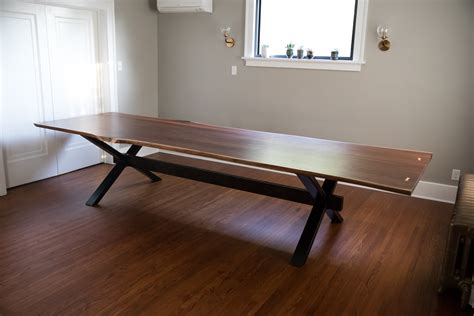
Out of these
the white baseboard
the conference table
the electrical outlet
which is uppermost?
the conference table

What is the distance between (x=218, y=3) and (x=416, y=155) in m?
2.93

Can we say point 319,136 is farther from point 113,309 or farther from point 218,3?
point 113,309

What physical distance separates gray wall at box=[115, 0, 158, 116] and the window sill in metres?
1.25

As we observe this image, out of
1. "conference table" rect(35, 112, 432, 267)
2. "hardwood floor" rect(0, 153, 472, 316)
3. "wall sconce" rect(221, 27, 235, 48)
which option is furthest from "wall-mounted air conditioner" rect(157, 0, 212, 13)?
"hardwood floor" rect(0, 153, 472, 316)

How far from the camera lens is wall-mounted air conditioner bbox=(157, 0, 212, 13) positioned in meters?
4.52

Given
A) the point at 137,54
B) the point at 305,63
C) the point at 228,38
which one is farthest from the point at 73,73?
the point at 305,63

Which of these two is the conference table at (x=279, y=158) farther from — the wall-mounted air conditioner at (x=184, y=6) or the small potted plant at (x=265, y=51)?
the wall-mounted air conditioner at (x=184, y=6)

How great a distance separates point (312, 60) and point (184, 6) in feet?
5.10

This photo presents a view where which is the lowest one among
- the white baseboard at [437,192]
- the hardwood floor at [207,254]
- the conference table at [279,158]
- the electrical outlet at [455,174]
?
the hardwood floor at [207,254]

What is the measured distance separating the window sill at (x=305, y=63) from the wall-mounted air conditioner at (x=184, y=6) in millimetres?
704

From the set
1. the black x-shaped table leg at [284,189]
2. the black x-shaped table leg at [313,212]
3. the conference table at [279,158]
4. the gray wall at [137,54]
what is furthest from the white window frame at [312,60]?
the black x-shaped table leg at [313,212]

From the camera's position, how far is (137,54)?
4.87 m

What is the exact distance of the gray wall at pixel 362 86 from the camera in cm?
367

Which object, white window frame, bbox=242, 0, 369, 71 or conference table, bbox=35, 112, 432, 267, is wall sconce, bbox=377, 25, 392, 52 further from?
conference table, bbox=35, 112, 432, 267
